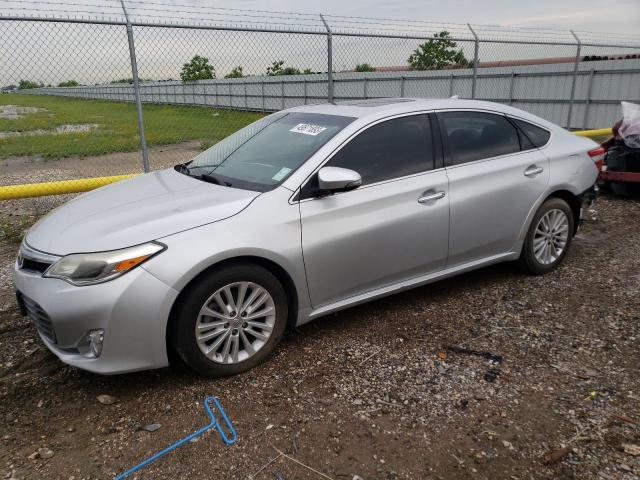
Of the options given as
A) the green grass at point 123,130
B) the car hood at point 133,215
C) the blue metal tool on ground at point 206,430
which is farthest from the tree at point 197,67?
the green grass at point 123,130

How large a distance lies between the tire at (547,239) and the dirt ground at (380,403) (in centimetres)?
50


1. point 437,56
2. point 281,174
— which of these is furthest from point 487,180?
point 437,56

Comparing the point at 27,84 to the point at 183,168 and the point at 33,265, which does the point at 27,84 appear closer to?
the point at 183,168

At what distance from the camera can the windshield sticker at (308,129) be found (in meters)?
3.75

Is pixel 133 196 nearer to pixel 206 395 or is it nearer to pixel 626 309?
pixel 206 395

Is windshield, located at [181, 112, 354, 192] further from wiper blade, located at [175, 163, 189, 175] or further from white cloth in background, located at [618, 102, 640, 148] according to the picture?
white cloth in background, located at [618, 102, 640, 148]

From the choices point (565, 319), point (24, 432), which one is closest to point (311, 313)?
point (24, 432)

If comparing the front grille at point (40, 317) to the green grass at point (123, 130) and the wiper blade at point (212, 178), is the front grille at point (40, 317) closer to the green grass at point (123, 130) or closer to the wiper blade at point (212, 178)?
the wiper blade at point (212, 178)

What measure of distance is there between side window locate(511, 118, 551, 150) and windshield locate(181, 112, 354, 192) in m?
1.68

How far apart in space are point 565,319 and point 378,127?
2.01 m

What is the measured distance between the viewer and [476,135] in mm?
4207

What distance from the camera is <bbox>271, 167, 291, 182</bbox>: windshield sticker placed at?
341 cm

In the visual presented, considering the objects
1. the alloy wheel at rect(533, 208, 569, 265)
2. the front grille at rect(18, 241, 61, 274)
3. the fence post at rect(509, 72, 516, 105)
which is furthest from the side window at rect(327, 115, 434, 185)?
the fence post at rect(509, 72, 516, 105)

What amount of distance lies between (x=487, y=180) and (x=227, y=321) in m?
2.31
